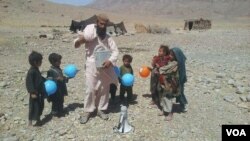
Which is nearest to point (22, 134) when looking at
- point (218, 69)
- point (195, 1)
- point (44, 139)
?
point (44, 139)

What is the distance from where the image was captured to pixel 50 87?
6.30 meters

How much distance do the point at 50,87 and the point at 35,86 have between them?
0.89 feet

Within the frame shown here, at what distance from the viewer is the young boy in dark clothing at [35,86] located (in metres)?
6.10

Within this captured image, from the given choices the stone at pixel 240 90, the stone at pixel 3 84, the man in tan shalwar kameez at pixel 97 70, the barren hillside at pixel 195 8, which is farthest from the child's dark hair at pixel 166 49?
the barren hillside at pixel 195 8

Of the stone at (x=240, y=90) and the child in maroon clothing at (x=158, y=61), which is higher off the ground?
the child in maroon clothing at (x=158, y=61)

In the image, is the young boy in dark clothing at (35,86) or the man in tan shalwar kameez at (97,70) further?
the man in tan shalwar kameez at (97,70)

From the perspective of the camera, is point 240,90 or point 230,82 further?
point 230,82

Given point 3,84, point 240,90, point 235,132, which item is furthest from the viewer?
point 240,90

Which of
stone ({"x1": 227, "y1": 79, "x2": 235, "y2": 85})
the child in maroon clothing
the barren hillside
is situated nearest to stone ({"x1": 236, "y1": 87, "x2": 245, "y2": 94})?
stone ({"x1": 227, "y1": 79, "x2": 235, "y2": 85})

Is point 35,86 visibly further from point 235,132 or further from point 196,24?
point 196,24

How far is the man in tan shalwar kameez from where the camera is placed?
20.7ft

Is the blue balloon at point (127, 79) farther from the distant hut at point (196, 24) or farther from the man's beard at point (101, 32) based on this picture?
the distant hut at point (196, 24)

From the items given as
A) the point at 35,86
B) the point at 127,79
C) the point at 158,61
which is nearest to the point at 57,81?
the point at 35,86

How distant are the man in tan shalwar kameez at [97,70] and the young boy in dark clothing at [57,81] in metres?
0.49
